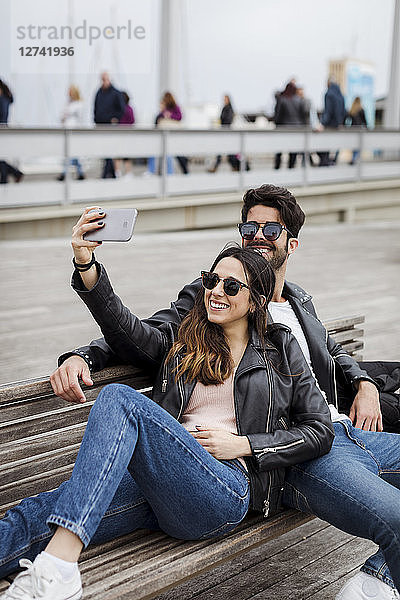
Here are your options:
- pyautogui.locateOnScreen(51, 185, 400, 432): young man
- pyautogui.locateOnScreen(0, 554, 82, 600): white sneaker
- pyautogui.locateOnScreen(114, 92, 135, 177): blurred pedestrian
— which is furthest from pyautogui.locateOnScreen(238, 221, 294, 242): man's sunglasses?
pyautogui.locateOnScreen(114, 92, 135, 177): blurred pedestrian

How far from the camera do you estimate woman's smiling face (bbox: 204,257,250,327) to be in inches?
104

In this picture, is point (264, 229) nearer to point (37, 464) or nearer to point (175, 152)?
point (37, 464)

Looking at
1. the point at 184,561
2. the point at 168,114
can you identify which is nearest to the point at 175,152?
the point at 168,114

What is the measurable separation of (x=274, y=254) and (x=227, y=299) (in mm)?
479

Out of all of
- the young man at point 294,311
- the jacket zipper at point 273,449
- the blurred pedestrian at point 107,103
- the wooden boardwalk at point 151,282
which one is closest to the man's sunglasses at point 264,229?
the young man at point 294,311

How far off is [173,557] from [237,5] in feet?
75.4

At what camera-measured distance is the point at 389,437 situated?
296cm

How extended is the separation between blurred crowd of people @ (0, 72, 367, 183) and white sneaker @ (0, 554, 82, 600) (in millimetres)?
9518

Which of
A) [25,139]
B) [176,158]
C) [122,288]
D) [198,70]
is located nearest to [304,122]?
[176,158]

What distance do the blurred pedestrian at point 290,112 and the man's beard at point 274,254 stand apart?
39.5 feet

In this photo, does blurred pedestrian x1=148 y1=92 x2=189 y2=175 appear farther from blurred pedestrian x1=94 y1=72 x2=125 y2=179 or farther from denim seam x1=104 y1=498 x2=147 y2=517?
denim seam x1=104 y1=498 x2=147 y2=517

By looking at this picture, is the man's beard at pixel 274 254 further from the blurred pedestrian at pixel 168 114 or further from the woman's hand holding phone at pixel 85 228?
the blurred pedestrian at pixel 168 114

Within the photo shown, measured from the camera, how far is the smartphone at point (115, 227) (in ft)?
8.03

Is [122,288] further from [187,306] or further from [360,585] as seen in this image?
[360,585]
